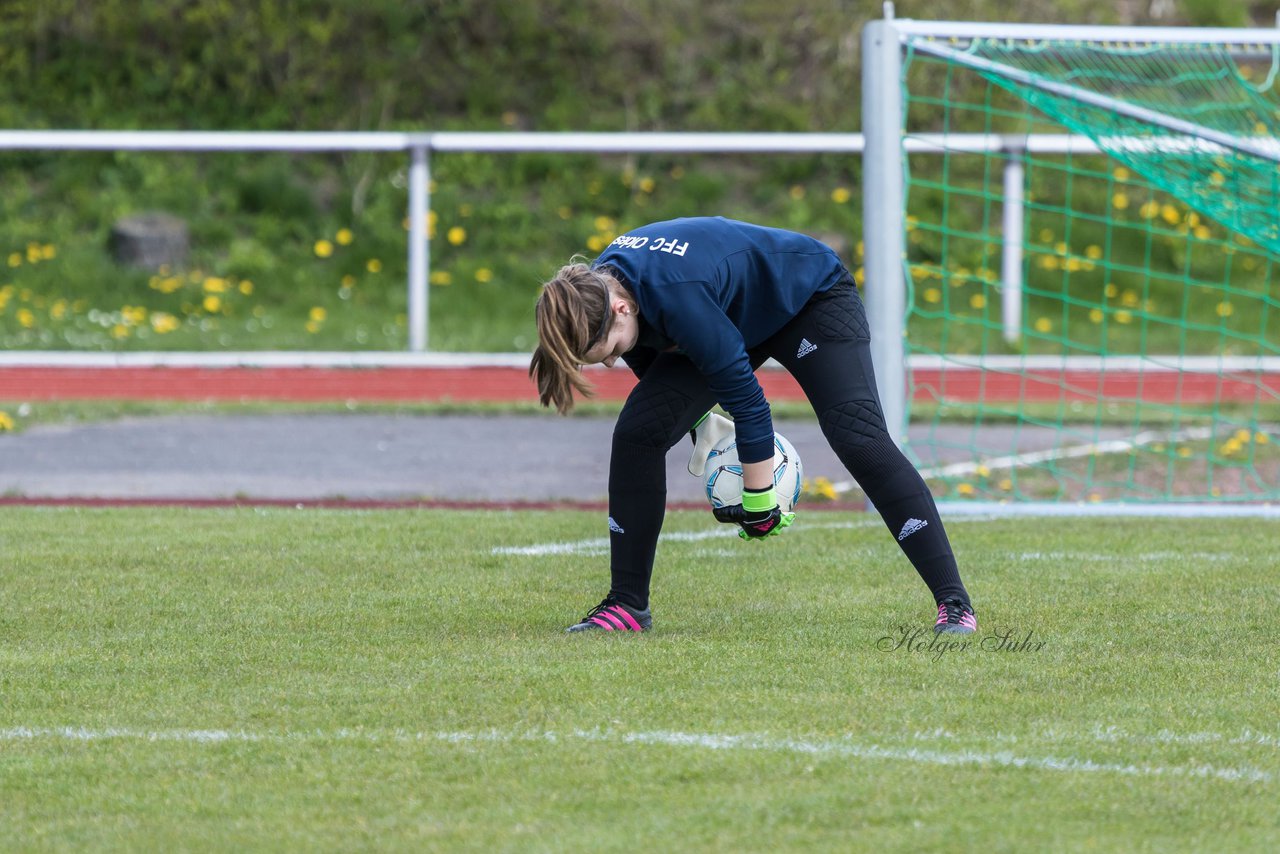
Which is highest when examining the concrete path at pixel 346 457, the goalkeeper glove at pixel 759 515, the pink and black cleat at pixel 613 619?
the goalkeeper glove at pixel 759 515

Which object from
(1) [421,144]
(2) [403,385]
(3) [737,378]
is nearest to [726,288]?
(3) [737,378]

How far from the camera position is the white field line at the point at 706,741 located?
3.62 metres

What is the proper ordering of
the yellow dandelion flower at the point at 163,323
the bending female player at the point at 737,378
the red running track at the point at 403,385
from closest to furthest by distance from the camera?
the bending female player at the point at 737,378 < the red running track at the point at 403,385 < the yellow dandelion flower at the point at 163,323

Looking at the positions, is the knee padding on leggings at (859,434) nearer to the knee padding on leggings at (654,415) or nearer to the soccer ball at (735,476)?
the soccer ball at (735,476)

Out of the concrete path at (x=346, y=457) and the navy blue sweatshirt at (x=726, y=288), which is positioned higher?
the navy blue sweatshirt at (x=726, y=288)

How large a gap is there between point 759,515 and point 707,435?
518mm

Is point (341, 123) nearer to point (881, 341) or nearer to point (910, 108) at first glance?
point (910, 108)

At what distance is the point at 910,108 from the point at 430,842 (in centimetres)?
1513

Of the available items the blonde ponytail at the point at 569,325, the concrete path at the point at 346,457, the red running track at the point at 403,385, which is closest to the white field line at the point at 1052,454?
the concrete path at the point at 346,457

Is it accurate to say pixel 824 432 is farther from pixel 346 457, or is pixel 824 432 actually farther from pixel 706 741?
pixel 346 457

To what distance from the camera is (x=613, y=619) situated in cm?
504

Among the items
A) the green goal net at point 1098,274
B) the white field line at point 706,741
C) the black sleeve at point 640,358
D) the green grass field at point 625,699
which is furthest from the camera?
the green goal net at point 1098,274

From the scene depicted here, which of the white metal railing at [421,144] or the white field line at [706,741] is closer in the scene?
the white field line at [706,741]

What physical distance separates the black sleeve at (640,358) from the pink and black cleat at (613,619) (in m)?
0.68
